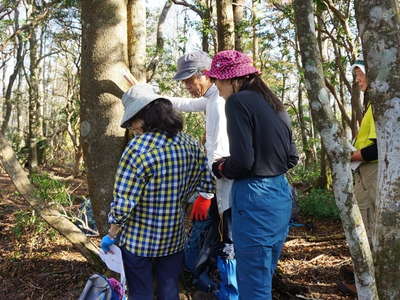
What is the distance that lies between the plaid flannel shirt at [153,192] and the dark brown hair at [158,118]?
0.14 feet

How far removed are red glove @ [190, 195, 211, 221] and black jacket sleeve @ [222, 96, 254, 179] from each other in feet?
2.02

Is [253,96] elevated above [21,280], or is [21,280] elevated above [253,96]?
[253,96]

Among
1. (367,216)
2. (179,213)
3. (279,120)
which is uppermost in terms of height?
(279,120)

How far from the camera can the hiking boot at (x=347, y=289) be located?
3.59 metres

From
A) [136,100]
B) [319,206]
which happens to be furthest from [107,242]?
[319,206]

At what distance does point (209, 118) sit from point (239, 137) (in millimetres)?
612

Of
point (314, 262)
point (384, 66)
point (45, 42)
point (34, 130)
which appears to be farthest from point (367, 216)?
point (45, 42)

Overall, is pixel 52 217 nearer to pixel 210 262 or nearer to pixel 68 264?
pixel 68 264

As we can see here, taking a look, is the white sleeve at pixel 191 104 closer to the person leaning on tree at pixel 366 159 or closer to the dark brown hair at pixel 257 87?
the dark brown hair at pixel 257 87

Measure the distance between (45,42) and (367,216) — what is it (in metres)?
24.7

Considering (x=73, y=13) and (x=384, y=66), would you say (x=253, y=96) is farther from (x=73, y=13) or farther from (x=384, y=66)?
(x=73, y=13)

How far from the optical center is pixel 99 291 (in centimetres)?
259

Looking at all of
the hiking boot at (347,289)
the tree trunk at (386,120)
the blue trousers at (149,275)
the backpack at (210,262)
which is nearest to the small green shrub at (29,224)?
the backpack at (210,262)

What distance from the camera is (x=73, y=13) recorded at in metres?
14.8
